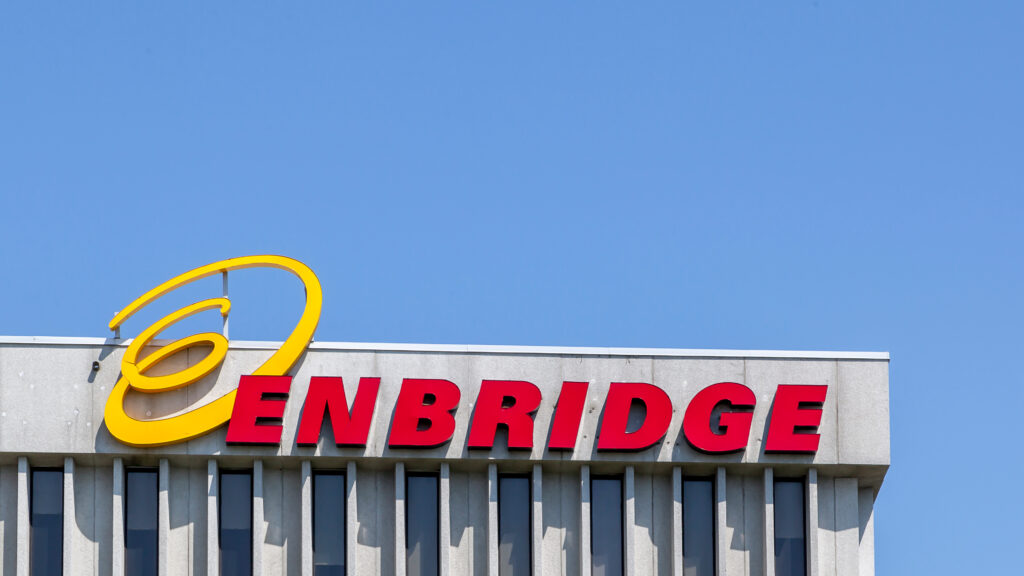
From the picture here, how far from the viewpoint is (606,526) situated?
1900 inches

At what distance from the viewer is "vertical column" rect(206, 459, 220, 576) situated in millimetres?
46531

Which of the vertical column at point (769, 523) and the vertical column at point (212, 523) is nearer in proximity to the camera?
the vertical column at point (212, 523)

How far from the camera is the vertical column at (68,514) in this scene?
46375 millimetres

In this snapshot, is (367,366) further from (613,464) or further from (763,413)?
(763,413)

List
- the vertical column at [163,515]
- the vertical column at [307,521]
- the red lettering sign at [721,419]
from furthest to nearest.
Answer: the red lettering sign at [721,419]
the vertical column at [307,521]
the vertical column at [163,515]

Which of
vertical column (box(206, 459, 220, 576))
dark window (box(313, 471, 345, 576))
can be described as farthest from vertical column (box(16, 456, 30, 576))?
dark window (box(313, 471, 345, 576))

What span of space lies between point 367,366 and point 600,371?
5330 mm

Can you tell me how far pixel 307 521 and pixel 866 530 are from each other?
12895mm

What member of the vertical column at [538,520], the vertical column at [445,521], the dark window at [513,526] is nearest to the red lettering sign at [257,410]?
the vertical column at [445,521]

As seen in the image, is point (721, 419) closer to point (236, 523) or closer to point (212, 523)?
point (236, 523)

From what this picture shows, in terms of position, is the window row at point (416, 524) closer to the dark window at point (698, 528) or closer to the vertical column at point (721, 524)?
the dark window at point (698, 528)

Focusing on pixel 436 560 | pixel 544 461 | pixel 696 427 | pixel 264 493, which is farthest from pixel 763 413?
pixel 264 493

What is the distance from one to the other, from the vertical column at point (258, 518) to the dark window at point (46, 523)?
4315 millimetres

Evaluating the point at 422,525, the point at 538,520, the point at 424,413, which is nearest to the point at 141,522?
the point at 422,525
